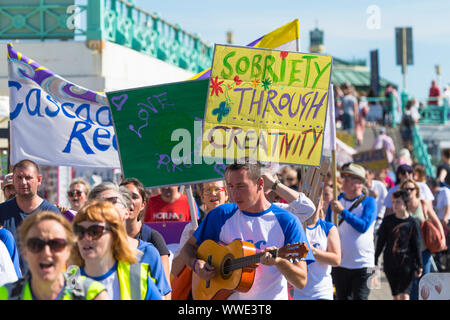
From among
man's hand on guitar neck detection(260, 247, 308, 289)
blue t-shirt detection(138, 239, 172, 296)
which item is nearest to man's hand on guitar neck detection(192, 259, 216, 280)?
man's hand on guitar neck detection(260, 247, 308, 289)

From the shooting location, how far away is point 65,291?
4.01 m

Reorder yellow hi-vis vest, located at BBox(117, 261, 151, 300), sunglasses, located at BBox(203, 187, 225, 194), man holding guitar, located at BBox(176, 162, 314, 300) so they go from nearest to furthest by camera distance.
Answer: yellow hi-vis vest, located at BBox(117, 261, 151, 300) → man holding guitar, located at BBox(176, 162, 314, 300) → sunglasses, located at BBox(203, 187, 225, 194)

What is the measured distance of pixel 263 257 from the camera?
17.1 ft

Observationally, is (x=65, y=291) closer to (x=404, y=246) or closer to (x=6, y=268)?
(x=6, y=268)

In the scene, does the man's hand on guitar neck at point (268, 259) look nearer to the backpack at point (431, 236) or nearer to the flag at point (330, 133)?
the flag at point (330, 133)

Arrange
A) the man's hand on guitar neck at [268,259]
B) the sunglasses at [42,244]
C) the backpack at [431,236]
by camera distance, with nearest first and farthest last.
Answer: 1. the sunglasses at [42,244]
2. the man's hand on guitar neck at [268,259]
3. the backpack at [431,236]

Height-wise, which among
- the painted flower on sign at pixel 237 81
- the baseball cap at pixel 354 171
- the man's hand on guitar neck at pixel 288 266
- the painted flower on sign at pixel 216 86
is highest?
the painted flower on sign at pixel 237 81

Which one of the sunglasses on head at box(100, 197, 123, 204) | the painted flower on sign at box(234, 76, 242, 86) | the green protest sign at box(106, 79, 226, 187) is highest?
the painted flower on sign at box(234, 76, 242, 86)

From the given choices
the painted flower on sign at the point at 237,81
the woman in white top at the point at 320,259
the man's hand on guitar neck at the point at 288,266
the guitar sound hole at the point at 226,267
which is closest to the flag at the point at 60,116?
the painted flower on sign at the point at 237,81

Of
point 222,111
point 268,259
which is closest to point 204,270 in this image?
point 268,259

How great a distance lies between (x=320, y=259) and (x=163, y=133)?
194cm

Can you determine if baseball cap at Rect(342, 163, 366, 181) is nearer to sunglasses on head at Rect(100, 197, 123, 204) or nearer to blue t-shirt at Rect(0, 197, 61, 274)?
blue t-shirt at Rect(0, 197, 61, 274)

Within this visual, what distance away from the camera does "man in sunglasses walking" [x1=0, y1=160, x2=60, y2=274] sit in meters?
7.06

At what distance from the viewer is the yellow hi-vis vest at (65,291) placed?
158 inches
